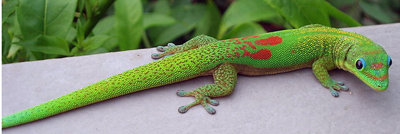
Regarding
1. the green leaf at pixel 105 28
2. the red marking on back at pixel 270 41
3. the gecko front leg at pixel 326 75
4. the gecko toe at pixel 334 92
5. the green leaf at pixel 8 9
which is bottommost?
the gecko toe at pixel 334 92

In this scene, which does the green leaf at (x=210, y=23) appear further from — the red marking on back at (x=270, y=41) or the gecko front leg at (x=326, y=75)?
the gecko front leg at (x=326, y=75)

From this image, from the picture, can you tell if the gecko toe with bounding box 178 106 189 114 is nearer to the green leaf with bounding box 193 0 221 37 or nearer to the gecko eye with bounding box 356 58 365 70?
the gecko eye with bounding box 356 58 365 70

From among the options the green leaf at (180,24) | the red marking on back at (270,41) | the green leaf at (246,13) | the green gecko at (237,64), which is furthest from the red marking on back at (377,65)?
the green leaf at (180,24)

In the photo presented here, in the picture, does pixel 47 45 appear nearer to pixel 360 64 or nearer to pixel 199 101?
pixel 199 101

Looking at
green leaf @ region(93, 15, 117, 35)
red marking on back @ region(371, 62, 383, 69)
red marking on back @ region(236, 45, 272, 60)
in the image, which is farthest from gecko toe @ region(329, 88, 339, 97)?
green leaf @ region(93, 15, 117, 35)

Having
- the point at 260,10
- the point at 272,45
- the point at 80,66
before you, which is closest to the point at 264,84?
the point at 272,45

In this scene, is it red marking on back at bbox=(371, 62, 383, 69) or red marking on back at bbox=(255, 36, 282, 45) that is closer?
red marking on back at bbox=(371, 62, 383, 69)

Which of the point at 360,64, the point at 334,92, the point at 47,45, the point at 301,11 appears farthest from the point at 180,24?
the point at 360,64

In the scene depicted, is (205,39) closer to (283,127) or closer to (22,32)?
(283,127)

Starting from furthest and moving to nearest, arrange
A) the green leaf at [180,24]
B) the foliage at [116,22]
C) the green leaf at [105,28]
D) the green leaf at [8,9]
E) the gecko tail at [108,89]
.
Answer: the green leaf at [180,24] < the green leaf at [105,28] < the foliage at [116,22] < the green leaf at [8,9] < the gecko tail at [108,89]
